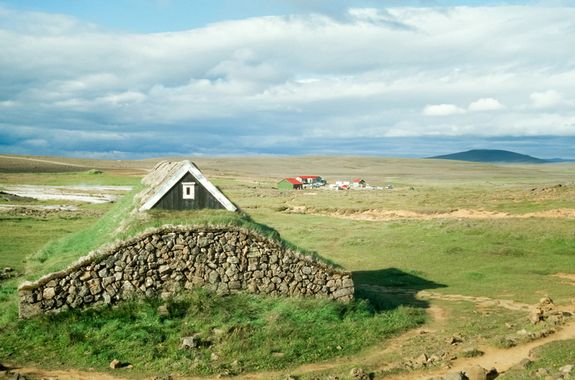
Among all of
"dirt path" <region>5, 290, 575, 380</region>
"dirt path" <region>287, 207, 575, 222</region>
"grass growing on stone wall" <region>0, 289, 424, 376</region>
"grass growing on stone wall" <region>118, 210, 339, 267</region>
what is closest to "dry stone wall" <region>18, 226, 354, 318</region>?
"grass growing on stone wall" <region>118, 210, 339, 267</region>

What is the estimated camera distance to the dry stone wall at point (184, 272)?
1634cm

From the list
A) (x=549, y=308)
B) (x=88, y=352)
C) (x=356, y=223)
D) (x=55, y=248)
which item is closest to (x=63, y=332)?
(x=88, y=352)

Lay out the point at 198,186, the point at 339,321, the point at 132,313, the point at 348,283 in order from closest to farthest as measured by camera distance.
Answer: the point at 132,313 → the point at 339,321 → the point at 348,283 → the point at 198,186

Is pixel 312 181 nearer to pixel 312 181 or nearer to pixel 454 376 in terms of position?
pixel 312 181

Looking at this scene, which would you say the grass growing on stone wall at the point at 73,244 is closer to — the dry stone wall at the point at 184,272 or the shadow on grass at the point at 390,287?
the dry stone wall at the point at 184,272

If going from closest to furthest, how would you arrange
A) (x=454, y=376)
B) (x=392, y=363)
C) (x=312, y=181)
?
(x=454, y=376), (x=392, y=363), (x=312, y=181)

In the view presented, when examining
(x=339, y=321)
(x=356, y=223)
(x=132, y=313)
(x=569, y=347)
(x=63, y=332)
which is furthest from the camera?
(x=356, y=223)

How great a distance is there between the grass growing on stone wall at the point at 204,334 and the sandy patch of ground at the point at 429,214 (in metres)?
33.9

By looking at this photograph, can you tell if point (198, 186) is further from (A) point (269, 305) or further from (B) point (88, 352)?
(B) point (88, 352)

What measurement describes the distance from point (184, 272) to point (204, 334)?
2631mm

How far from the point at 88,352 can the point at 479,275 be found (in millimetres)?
19394

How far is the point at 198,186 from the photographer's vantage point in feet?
65.8

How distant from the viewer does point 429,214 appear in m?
54.4

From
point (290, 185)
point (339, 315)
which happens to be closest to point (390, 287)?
point (339, 315)
